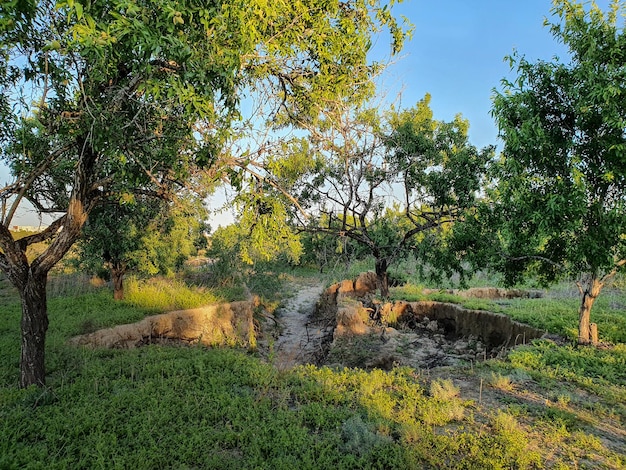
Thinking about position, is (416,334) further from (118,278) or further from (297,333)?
(118,278)

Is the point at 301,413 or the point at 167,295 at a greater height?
the point at 167,295

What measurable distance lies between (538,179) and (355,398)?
635 cm

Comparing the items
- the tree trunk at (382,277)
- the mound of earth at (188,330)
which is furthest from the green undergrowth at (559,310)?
the mound of earth at (188,330)

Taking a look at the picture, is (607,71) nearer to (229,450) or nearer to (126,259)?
(229,450)

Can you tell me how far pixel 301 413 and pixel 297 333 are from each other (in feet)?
32.1

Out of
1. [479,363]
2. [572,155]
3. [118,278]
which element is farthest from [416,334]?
[118,278]

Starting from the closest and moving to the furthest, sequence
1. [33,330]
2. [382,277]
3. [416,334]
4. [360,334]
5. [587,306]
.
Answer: [33,330]
[587,306]
[360,334]
[416,334]
[382,277]

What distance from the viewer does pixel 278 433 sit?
4406 mm

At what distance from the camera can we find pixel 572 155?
7656mm

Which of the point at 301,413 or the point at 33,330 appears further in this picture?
the point at 33,330

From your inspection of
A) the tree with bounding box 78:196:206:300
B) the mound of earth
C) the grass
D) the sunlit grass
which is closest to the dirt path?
the mound of earth

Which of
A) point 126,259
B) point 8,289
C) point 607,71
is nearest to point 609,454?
point 607,71

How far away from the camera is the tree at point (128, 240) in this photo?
34.1ft

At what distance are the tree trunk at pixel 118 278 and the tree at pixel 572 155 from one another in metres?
11.3
